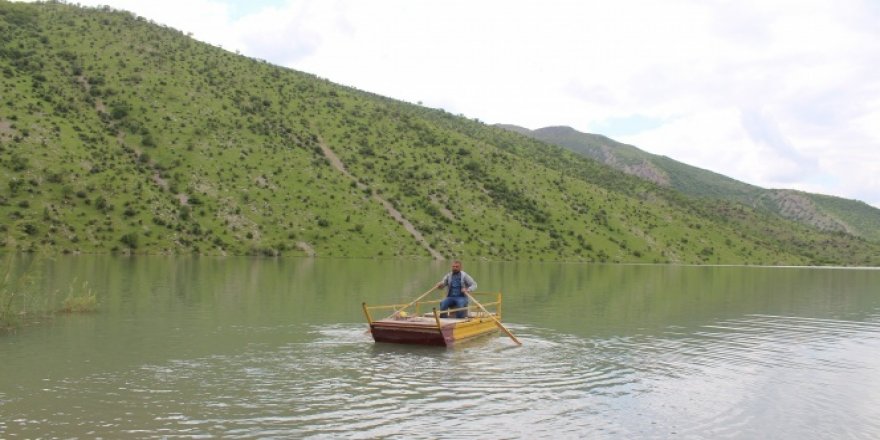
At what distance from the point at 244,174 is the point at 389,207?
29391 mm

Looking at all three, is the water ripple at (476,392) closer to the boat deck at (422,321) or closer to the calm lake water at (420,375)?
the calm lake water at (420,375)

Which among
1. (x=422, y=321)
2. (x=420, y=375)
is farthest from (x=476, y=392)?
(x=422, y=321)

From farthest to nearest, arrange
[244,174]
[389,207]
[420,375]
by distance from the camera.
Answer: [389,207], [244,174], [420,375]

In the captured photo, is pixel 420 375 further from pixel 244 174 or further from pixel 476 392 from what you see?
pixel 244 174

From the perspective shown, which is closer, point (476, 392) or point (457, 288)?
point (476, 392)

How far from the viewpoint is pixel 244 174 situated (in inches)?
5359

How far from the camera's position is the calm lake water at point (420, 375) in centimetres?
1773

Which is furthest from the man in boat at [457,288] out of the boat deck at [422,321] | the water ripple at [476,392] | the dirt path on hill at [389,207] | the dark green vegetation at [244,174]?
the dirt path on hill at [389,207]

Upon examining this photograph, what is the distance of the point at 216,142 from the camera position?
5610 inches

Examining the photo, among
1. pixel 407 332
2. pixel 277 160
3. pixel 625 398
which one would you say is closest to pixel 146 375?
pixel 407 332

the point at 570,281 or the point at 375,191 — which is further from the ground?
the point at 375,191

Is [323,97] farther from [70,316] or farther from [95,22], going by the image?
[70,316]

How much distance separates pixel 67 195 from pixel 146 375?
101424 mm

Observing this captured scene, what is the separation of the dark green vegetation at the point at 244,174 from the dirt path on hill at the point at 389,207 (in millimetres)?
625
